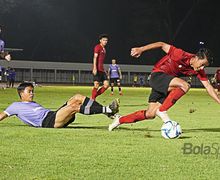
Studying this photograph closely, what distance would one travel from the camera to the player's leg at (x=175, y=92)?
8289 millimetres

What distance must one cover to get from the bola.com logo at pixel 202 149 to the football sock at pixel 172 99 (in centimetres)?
123

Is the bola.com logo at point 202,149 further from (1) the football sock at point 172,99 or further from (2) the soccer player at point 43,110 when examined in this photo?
(2) the soccer player at point 43,110

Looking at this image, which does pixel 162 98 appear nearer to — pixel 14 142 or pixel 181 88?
pixel 181 88

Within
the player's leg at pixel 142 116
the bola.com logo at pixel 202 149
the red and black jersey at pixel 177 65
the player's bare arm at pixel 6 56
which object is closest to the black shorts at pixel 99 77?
the player's bare arm at pixel 6 56

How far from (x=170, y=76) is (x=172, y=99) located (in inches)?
17.2

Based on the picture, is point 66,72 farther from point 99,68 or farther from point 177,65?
point 177,65

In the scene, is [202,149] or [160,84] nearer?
[202,149]


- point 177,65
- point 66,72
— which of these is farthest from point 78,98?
point 66,72

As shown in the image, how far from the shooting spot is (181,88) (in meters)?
8.32

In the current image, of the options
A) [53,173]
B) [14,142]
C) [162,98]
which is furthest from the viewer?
[162,98]

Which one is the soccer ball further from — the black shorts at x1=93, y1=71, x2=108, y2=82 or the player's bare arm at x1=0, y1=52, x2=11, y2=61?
the black shorts at x1=93, y1=71, x2=108, y2=82

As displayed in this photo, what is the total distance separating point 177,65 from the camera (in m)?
8.52

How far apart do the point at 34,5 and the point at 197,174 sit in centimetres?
5770

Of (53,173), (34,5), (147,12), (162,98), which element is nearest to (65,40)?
(34,5)
